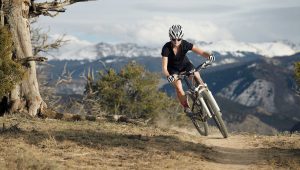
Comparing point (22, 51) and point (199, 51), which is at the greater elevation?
point (199, 51)

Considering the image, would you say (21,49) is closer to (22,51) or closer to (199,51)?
(22,51)

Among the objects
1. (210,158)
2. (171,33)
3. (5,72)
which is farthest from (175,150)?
(5,72)

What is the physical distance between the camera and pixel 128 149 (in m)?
12.0

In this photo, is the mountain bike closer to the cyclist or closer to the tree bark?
the cyclist

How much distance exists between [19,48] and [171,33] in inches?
284

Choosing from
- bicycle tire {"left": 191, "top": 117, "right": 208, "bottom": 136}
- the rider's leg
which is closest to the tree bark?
bicycle tire {"left": 191, "top": 117, "right": 208, "bottom": 136}

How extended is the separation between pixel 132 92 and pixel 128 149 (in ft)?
142

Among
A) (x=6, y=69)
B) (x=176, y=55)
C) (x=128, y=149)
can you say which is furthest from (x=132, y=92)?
(x=128, y=149)

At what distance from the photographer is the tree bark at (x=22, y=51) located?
17.4m

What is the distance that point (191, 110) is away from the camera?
14297mm

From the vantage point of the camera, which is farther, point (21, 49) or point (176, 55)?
point (21, 49)

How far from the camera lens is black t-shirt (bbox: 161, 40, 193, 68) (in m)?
12.8

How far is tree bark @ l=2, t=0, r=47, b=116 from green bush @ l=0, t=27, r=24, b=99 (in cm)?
270

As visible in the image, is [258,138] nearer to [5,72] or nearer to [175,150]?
[175,150]
